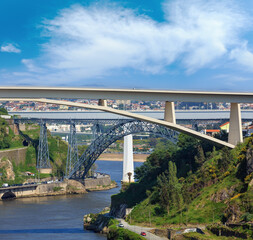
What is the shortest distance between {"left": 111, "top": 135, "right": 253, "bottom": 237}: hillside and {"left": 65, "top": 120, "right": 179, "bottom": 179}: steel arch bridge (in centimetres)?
2169

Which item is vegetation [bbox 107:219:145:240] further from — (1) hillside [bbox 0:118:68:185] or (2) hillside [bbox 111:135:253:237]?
(1) hillside [bbox 0:118:68:185]

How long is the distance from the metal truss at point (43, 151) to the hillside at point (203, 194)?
123ft

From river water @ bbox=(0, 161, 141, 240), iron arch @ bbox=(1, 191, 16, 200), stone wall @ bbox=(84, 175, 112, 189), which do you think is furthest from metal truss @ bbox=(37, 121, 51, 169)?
iron arch @ bbox=(1, 191, 16, 200)

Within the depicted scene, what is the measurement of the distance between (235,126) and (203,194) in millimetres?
6416

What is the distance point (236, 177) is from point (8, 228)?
67.1 ft

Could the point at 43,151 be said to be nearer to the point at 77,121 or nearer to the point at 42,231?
the point at 77,121

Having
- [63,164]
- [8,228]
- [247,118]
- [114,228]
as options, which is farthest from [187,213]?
[63,164]

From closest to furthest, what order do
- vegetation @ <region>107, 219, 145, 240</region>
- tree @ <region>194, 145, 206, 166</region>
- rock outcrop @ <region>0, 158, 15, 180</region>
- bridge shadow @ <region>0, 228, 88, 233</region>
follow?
vegetation @ <region>107, 219, 145, 240</region>
bridge shadow @ <region>0, 228, 88, 233</region>
tree @ <region>194, 145, 206, 166</region>
rock outcrop @ <region>0, 158, 15, 180</region>

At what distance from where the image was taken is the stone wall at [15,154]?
264 feet

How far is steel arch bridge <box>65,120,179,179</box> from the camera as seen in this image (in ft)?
230

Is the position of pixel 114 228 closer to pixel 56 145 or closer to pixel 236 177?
pixel 236 177

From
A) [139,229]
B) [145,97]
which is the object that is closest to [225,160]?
[145,97]

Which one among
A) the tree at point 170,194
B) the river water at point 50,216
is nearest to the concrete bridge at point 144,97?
the tree at point 170,194

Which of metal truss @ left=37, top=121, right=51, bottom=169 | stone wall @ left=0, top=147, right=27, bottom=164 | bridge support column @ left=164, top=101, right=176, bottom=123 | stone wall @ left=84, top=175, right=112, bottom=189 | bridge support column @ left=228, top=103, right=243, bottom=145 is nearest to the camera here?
bridge support column @ left=164, top=101, right=176, bottom=123
